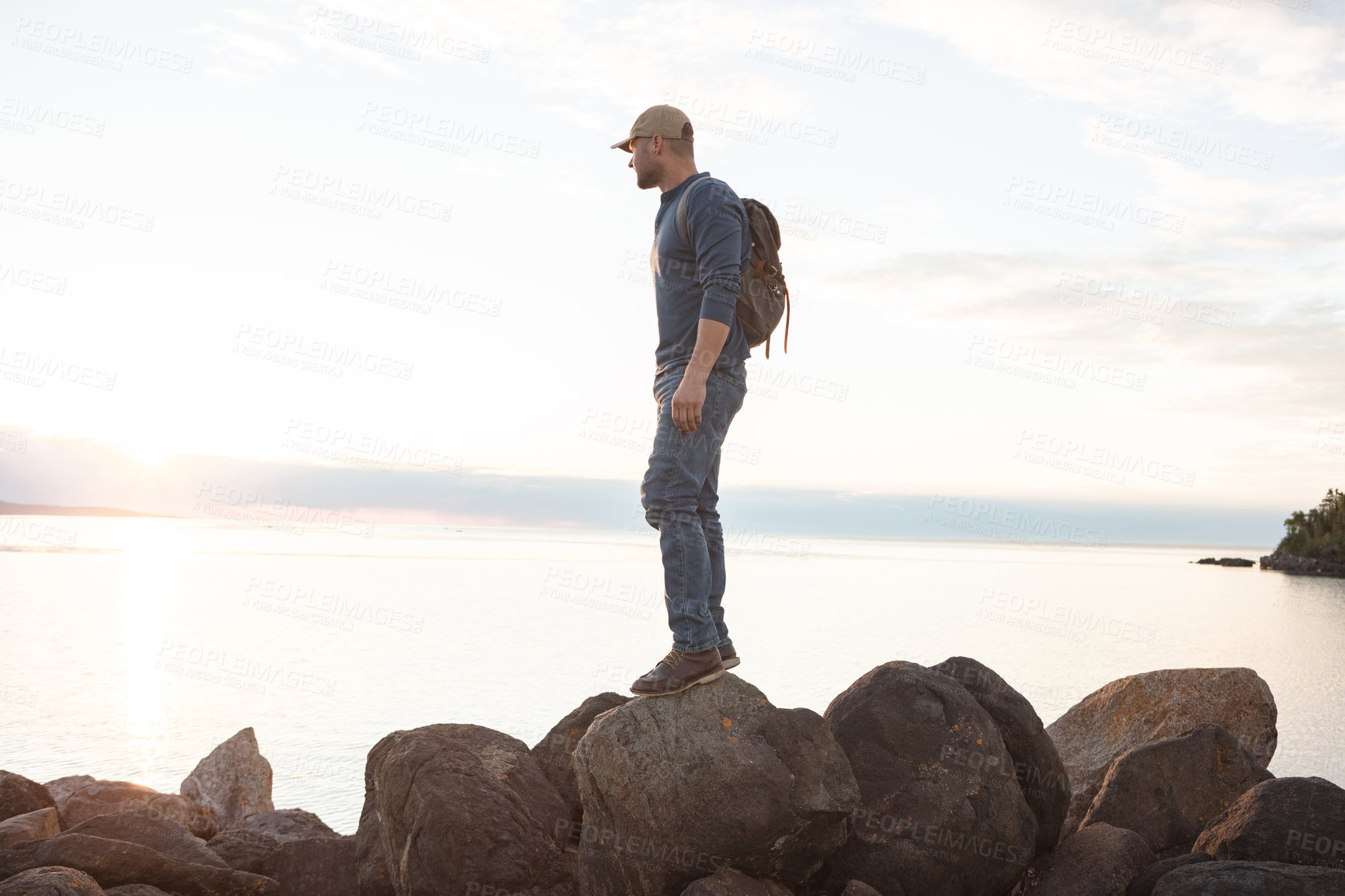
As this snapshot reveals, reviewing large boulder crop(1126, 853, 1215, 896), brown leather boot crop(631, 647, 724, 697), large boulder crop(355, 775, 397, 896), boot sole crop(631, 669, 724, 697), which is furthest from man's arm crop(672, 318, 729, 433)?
large boulder crop(1126, 853, 1215, 896)

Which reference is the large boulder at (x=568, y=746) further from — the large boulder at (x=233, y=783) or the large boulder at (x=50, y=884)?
the large boulder at (x=233, y=783)

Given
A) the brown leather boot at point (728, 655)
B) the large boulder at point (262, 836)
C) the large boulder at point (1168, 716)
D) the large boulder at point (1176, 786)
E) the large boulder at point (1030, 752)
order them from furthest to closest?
the large boulder at point (1168, 716)
the large boulder at point (262, 836)
the large boulder at point (1176, 786)
the large boulder at point (1030, 752)
the brown leather boot at point (728, 655)

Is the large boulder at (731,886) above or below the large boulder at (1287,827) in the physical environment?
below

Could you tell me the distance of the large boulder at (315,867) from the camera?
7.20 m

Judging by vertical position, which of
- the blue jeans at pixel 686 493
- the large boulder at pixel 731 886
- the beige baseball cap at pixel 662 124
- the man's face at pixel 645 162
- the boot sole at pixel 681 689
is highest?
the beige baseball cap at pixel 662 124

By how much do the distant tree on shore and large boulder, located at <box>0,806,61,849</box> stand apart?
112m

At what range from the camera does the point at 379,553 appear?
64.6 meters

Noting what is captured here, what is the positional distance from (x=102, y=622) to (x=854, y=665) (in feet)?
68.4

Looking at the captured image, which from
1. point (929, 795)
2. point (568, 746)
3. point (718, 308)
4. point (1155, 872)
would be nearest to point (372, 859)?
point (568, 746)

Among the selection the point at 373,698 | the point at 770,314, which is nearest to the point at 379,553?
the point at 373,698

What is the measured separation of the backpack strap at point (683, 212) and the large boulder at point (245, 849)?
5.93 metres

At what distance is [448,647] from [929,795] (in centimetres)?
1872

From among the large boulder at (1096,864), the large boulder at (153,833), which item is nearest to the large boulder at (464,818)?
the large boulder at (153,833)

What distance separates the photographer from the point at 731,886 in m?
5.49
